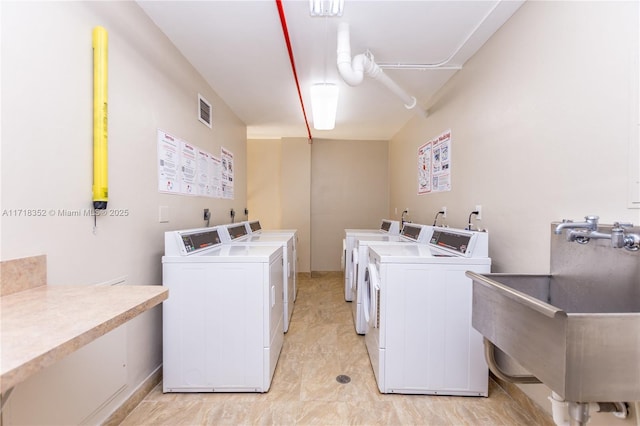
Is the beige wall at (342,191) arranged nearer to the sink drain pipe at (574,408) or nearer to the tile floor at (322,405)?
the tile floor at (322,405)

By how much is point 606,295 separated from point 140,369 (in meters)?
2.61

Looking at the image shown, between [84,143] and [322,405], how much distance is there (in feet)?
6.67

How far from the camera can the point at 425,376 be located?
196 cm

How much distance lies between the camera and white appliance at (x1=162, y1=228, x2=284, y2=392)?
6.40 ft

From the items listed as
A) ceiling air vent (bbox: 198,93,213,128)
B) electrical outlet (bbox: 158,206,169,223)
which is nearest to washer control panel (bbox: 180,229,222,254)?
electrical outlet (bbox: 158,206,169,223)

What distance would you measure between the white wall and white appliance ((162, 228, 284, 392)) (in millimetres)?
216

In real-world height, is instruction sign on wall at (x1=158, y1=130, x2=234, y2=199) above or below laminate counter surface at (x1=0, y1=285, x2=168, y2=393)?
above

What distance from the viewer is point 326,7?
5.89 ft

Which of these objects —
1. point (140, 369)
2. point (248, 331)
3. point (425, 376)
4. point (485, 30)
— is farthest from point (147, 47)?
point (425, 376)

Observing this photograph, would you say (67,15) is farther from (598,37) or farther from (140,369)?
(598,37)

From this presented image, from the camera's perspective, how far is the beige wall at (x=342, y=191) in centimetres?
559

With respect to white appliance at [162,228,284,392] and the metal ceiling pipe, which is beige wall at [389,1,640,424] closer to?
the metal ceiling pipe

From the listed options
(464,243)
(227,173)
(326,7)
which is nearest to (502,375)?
(464,243)

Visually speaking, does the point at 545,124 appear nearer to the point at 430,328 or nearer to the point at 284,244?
the point at 430,328
